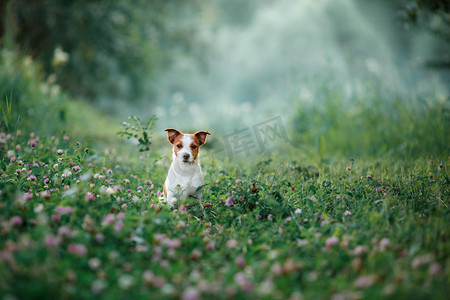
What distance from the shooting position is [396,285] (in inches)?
62.2

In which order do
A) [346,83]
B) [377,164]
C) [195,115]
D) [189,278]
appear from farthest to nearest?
1. [195,115]
2. [346,83]
3. [377,164]
4. [189,278]

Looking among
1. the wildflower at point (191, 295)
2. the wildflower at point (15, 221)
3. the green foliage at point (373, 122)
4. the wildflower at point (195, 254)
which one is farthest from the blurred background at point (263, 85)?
the wildflower at point (191, 295)

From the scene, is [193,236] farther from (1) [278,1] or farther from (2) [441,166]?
(1) [278,1]

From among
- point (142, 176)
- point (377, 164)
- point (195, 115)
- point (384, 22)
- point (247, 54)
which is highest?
point (247, 54)

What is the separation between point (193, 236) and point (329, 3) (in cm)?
1683

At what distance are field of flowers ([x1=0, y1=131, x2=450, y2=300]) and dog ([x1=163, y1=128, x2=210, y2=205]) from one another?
4.9 inches

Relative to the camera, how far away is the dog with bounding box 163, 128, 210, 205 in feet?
9.59

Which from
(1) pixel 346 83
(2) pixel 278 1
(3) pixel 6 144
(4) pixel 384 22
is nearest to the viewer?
(3) pixel 6 144

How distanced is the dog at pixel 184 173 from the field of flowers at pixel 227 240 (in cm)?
12

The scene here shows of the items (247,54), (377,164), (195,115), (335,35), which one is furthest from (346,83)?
(247,54)

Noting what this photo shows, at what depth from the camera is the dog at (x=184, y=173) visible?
2.92 m

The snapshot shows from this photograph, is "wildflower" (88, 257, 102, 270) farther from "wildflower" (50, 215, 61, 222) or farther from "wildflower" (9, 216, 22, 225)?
"wildflower" (9, 216, 22, 225)

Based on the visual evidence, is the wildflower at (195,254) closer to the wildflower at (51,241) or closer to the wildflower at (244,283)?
the wildflower at (244,283)

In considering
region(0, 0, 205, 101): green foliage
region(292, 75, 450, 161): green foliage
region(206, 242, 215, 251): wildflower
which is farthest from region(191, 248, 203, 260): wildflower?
region(0, 0, 205, 101): green foliage
